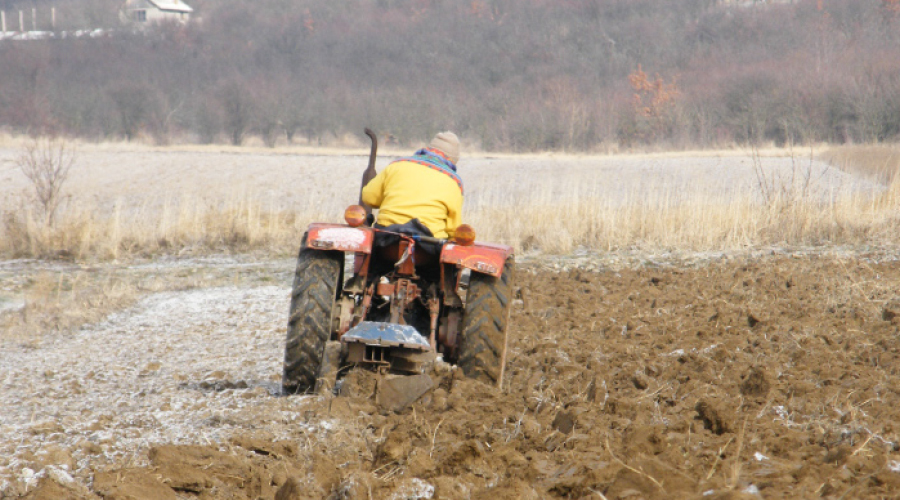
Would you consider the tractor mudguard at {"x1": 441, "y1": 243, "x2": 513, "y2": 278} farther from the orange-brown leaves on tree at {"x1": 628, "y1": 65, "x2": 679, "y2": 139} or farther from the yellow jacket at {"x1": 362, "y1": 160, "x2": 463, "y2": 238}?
the orange-brown leaves on tree at {"x1": 628, "y1": 65, "x2": 679, "y2": 139}

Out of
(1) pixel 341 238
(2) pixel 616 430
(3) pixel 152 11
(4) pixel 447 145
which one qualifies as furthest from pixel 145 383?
(3) pixel 152 11

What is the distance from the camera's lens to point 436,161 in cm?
559

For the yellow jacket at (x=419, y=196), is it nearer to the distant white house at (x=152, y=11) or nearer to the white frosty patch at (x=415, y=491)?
the white frosty patch at (x=415, y=491)

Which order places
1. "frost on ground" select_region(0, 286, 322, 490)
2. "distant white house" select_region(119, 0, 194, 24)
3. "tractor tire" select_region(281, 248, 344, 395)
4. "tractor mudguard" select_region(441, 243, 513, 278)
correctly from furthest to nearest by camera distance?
1. "distant white house" select_region(119, 0, 194, 24)
2. "tractor mudguard" select_region(441, 243, 513, 278)
3. "tractor tire" select_region(281, 248, 344, 395)
4. "frost on ground" select_region(0, 286, 322, 490)

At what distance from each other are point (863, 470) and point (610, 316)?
4383mm

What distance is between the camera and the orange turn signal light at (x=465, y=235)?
5141mm

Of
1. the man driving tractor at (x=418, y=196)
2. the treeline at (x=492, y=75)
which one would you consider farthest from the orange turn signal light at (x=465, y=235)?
the treeline at (x=492, y=75)

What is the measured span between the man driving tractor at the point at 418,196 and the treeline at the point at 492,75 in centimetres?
3297

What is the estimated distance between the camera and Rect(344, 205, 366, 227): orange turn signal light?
5.20 meters

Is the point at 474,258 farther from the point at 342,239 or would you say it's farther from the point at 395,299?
the point at 342,239

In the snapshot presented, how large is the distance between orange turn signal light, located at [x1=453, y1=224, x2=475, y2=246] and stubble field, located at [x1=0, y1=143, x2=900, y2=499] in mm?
798

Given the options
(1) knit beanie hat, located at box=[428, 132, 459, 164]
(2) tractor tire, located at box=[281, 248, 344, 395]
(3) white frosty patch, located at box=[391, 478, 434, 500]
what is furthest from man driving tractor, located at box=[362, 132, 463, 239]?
(3) white frosty patch, located at box=[391, 478, 434, 500]

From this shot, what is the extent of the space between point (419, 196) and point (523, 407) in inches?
55.7

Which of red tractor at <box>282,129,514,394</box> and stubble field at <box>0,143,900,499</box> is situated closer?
stubble field at <box>0,143,900,499</box>
